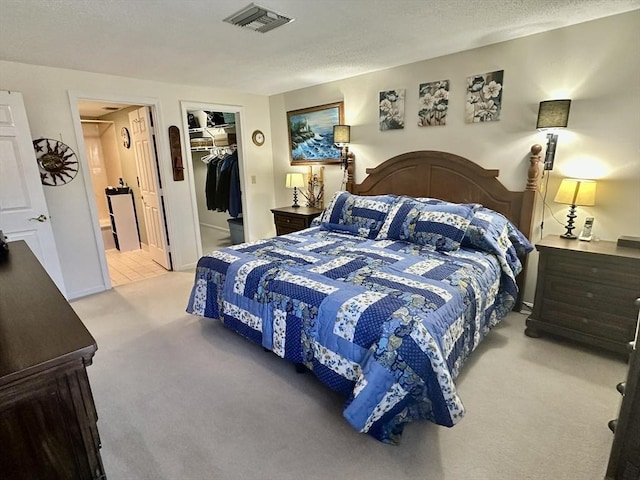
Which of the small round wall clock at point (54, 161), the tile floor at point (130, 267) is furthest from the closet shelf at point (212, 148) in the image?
the small round wall clock at point (54, 161)

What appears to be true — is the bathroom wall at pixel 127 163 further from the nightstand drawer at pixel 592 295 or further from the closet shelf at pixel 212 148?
the nightstand drawer at pixel 592 295

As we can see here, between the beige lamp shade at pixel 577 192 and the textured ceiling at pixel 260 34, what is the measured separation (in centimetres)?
112

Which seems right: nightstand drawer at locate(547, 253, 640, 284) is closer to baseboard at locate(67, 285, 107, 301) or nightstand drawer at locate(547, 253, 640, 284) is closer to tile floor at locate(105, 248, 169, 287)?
tile floor at locate(105, 248, 169, 287)

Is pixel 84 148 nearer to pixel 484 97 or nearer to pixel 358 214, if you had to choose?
pixel 358 214

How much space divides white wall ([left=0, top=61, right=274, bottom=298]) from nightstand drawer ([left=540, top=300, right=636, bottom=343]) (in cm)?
390

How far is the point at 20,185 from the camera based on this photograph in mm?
3004

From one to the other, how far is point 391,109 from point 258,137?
2.09 metres

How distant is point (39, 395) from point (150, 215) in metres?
4.23

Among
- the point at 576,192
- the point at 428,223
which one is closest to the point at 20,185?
the point at 428,223

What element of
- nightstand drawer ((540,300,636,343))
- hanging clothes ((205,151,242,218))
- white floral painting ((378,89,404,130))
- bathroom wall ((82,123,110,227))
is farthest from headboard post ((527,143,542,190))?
bathroom wall ((82,123,110,227))

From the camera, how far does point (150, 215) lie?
468 centimetres

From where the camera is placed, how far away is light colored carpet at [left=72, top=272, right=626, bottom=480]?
1.56 meters

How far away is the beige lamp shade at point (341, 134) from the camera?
3.91 meters

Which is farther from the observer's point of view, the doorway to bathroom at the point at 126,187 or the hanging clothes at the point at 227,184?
the hanging clothes at the point at 227,184
